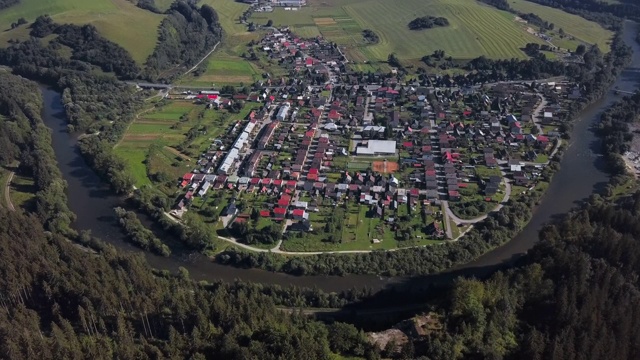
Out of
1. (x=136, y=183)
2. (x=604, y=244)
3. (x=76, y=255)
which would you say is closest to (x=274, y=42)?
(x=136, y=183)

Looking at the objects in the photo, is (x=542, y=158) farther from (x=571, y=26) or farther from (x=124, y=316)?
(x=571, y=26)

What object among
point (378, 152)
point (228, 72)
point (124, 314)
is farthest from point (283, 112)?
point (124, 314)

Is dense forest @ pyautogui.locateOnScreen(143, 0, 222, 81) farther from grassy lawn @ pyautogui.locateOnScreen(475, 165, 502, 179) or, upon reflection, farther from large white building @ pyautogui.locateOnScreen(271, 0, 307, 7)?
grassy lawn @ pyautogui.locateOnScreen(475, 165, 502, 179)

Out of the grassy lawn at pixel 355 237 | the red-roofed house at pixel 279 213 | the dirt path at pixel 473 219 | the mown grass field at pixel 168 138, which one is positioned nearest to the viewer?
the grassy lawn at pixel 355 237

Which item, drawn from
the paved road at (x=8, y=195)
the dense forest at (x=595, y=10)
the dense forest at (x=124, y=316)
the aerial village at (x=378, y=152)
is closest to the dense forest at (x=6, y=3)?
the aerial village at (x=378, y=152)

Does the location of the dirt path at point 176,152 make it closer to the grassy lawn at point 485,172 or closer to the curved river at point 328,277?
the curved river at point 328,277
